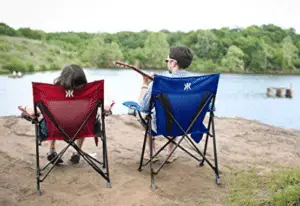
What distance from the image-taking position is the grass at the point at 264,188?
2586 mm

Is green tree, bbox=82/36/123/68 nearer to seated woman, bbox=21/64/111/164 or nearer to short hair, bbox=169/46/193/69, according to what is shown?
short hair, bbox=169/46/193/69

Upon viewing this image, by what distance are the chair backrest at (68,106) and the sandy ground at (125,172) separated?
423mm

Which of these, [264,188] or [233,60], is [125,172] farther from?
[233,60]

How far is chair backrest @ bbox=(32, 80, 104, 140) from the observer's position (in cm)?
287

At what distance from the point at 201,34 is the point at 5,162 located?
140 ft

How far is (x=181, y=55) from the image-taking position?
334cm

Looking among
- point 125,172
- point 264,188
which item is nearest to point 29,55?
point 125,172

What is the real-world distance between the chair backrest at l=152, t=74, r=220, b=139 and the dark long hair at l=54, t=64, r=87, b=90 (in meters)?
0.57

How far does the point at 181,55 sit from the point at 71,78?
3.20ft

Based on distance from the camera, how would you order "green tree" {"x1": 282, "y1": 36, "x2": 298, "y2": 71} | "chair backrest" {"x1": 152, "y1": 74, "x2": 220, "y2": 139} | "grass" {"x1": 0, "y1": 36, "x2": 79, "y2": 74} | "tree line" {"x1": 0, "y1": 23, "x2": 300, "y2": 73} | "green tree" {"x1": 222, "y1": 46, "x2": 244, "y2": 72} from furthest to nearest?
"green tree" {"x1": 282, "y1": 36, "x2": 298, "y2": 71}, "green tree" {"x1": 222, "y1": 46, "x2": 244, "y2": 72}, "tree line" {"x1": 0, "y1": 23, "x2": 300, "y2": 73}, "grass" {"x1": 0, "y1": 36, "x2": 79, "y2": 74}, "chair backrest" {"x1": 152, "y1": 74, "x2": 220, "y2": 139}

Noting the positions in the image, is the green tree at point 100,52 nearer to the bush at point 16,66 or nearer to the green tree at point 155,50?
the green tree at point 155,50

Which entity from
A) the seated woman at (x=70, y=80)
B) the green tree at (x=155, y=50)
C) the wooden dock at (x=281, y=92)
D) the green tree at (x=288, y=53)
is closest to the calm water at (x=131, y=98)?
the seated woman at (x=70, y=80)

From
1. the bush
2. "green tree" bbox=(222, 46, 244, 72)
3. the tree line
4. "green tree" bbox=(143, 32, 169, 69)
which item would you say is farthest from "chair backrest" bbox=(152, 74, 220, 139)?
"green tree" bbox=(222, 46, 244, 72)

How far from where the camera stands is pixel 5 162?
135 inches
